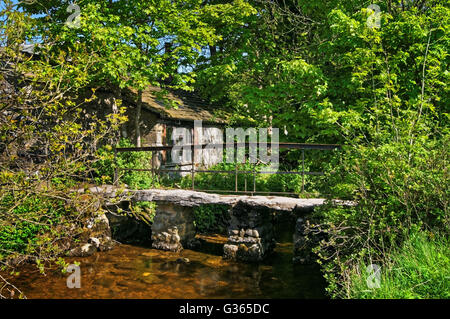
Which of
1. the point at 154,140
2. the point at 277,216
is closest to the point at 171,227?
the point at 277,216

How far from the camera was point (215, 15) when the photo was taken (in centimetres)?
1405

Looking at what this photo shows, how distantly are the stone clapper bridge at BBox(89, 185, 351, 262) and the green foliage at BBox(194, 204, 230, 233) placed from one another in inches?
68.3

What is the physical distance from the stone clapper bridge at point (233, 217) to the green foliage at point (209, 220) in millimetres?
1735

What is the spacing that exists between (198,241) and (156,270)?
2.49m

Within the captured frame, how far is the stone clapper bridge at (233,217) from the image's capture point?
9.11m

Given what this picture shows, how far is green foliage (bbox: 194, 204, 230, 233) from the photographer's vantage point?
42.3 feet

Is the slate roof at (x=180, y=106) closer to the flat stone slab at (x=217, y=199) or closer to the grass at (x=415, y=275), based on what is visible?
the flat stone slab at (x=217, y=199)

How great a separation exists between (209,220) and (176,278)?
15.1 ft

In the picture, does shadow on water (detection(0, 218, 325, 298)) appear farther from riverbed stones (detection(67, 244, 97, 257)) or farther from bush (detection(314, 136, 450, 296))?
bush (detection(314, 136, 450, 296))

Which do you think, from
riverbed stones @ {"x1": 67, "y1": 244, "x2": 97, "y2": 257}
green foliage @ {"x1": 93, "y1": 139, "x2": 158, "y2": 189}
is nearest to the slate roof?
green foliage @ {"x1": 93, "y1": 139, "x2": 158, "y2": 189}

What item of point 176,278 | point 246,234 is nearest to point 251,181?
point 246,234

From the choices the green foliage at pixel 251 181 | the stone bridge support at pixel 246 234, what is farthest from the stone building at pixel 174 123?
the stone bridge support at pixel 246 234

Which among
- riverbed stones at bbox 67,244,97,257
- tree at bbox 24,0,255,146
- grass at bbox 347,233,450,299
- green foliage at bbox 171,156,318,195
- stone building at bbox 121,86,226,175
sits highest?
tree at bbox 24,0,255,146
